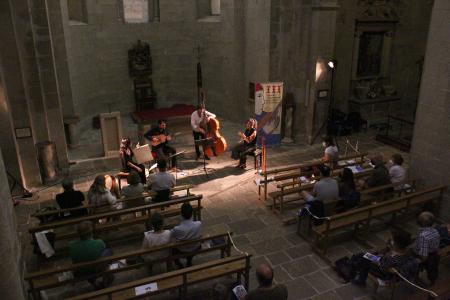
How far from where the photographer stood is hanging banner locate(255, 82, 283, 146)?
11523 mm

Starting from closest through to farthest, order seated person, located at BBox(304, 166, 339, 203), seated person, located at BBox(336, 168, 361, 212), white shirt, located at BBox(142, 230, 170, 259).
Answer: white shirt, located at BBox(142, 230, 170, 259), seated person, located at BBox(304, 166, 339, 203), seated person, located at BBox(336, 168, 361, 212)

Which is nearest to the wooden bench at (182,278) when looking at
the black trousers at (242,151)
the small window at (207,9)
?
the black trousers at (242,151)

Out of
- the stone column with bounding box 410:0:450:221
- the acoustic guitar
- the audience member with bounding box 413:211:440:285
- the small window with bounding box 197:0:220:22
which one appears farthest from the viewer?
the small window with bounding box 197:0:220:22

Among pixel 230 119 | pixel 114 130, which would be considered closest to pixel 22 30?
pixel 114 130

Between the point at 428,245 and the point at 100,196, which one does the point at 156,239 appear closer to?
the point at 100,196

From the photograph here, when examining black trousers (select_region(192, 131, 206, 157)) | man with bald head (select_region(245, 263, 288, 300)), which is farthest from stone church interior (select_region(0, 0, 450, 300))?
black trousers (select_region(192, 131, 206, 157))

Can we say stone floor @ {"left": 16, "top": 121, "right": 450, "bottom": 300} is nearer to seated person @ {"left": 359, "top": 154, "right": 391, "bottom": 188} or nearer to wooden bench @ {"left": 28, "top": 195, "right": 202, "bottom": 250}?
wooden bench @ {"left": 28, "top": 195, "right": 202, "bottom": 250}

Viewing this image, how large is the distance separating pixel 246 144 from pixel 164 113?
532 cm

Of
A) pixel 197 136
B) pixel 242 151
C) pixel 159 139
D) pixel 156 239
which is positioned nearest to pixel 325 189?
pixel 156 239

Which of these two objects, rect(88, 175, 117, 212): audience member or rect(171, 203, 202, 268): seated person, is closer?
rect(171, 203, 202, 268): seated person

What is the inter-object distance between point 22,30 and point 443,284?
9.70 m

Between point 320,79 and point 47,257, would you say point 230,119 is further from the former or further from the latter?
point 47,257

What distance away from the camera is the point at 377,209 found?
299 inches

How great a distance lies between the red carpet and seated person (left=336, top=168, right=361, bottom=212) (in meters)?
8.04
